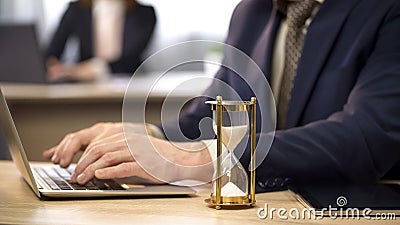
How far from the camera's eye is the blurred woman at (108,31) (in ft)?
19.1

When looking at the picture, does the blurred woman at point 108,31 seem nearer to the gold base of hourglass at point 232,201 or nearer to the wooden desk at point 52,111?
the wooden desk at point 52,111

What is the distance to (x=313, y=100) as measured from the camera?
1.72 m

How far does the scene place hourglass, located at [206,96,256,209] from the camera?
45.7 inches

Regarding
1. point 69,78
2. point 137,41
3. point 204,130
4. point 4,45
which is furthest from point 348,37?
point 137,41

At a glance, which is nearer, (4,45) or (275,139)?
(275,139)

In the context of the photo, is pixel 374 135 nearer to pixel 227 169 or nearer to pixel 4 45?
pixel 227 169

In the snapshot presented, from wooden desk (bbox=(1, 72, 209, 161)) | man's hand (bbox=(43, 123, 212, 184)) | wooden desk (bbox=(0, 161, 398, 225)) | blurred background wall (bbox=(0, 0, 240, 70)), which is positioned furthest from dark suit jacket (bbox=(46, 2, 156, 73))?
wooden desk (bbox=(0, 161, 398, 225))

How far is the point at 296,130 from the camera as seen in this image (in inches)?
57.7

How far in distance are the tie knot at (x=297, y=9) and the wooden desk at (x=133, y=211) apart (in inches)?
21.5

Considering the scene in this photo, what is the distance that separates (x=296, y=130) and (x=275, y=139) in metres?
0.06

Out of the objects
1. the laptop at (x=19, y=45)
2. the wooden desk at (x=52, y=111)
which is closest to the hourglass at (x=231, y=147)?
the wooden desk at (x=52, y=111)

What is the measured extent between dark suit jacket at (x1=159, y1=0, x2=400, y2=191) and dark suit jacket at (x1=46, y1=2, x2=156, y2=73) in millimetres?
3976

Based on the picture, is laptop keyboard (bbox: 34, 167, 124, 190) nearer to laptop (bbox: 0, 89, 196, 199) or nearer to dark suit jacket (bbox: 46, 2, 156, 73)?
laptop (bbox: 0, 89, 196, 199)

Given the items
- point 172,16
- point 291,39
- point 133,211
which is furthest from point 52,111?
point 172,16
